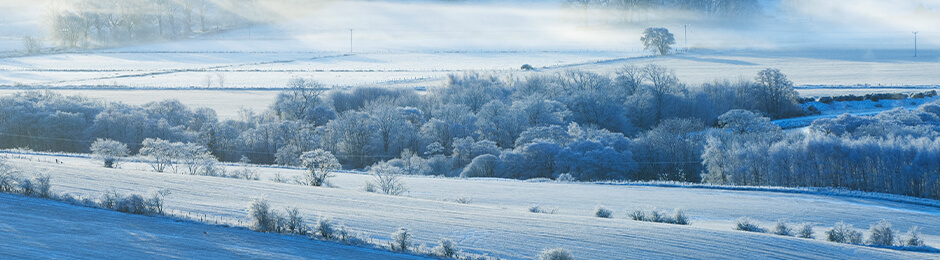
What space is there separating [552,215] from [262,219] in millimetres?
6206

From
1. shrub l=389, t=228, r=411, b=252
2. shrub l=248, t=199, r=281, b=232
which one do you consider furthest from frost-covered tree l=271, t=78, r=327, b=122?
shrub l=389, t=228, r=411, b=252

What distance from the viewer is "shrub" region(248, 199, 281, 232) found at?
14.1m

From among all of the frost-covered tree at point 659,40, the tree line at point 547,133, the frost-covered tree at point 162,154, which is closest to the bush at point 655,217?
the tree line at point 547,133

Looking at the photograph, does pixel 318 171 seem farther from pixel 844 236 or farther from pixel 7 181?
pixel 844 236

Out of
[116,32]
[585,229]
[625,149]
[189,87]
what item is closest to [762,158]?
[625,149]

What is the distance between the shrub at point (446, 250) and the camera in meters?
13.0

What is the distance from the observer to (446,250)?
13.0m

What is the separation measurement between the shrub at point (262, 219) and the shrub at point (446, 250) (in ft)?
10.3

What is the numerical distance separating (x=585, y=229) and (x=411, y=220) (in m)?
3.44

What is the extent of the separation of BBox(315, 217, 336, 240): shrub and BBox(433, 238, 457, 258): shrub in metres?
2.00

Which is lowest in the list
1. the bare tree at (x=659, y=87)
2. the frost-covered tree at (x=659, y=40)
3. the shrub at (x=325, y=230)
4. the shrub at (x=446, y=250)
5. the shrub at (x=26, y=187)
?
the shrub at (x=446, y=250)

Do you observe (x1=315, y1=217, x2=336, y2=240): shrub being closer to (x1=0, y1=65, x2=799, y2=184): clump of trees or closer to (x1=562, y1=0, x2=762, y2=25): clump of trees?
(x1=0, y1=65, x2=799, y2=184): clump of trees

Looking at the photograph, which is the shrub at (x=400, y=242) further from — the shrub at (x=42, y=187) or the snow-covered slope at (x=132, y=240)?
A: the shrub at (x=42, y=187)

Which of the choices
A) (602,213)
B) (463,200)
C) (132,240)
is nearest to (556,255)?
(132,240)
